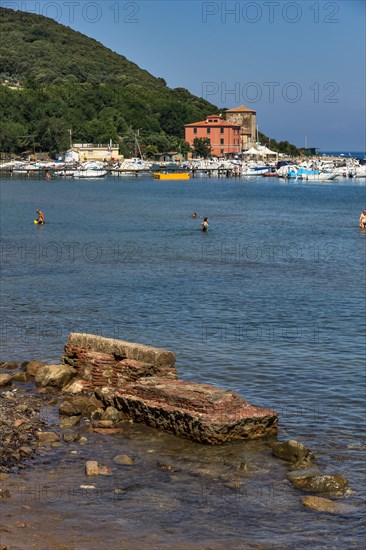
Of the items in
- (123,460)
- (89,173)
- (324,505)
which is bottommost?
(324,505)

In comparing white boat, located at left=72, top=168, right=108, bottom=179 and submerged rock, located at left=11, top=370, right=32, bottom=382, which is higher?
white boat, located at left=72, top=168, right=108, bottom=179

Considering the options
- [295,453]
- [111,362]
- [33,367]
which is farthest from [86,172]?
[295,453]

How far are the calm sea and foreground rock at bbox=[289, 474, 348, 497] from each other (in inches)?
11.9

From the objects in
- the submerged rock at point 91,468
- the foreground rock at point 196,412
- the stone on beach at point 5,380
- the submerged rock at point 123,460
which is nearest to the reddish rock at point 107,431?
the foreground rock at point 196,412

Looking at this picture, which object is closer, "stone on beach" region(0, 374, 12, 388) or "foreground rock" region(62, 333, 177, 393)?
"foreground rock" region(62, 333, 177, 393)

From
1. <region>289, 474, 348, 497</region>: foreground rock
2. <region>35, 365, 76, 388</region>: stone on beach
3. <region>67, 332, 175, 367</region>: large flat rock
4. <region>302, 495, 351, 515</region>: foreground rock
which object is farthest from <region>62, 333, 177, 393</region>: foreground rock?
<region>302, 495, 351, 515</region>: foreground rock

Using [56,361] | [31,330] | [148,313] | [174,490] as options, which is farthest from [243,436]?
[148,313]

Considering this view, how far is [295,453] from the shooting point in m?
18.9

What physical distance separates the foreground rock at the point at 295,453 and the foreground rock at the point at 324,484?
988mm

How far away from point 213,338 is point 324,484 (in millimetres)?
14016

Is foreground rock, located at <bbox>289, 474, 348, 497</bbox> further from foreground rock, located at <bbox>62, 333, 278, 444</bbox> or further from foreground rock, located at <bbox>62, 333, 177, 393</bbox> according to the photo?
foreground rock, located at <bbox>62, 333, 177, 393</bbox>

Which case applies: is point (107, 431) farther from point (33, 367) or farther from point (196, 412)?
point (33, 367)

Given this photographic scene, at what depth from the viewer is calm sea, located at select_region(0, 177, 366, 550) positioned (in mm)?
15906

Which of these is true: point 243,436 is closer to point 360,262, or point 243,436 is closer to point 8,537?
point 8,537
